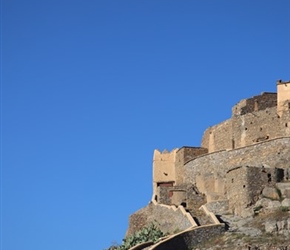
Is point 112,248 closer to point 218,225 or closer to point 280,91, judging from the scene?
point 218,225

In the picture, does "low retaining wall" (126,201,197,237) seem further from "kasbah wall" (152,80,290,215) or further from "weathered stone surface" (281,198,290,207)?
"weathered stone surface" (281,198,290,207)

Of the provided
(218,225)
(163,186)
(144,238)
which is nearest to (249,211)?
(218,225)

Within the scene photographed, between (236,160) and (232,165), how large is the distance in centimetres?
38

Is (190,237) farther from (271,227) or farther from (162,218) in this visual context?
(162,218)

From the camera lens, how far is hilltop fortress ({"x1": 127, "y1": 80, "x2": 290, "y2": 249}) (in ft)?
163

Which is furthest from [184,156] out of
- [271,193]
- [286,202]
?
[286,202]

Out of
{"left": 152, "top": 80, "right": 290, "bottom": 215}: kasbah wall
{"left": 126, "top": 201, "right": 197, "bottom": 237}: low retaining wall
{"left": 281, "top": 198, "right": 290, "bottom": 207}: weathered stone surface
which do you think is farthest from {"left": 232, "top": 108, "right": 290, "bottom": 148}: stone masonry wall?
{"left": 281, "top": 198, "right": 290, "bottom": 207}: weathered stone surface

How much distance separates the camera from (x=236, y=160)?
179 feet

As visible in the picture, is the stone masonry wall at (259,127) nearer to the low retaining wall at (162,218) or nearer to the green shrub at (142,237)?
the low retaining wall at (162,218)

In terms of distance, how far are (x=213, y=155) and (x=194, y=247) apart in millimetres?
11638

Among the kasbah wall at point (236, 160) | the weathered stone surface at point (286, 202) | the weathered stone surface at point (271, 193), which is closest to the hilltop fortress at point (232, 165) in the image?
the kasbah wall at point (236, 160)

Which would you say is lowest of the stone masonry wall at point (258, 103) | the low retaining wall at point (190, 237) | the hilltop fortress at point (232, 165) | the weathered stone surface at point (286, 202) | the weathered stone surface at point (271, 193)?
the low retaining wall at point (190, 237)

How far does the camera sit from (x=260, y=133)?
55.9 meters

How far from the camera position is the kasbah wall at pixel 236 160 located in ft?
163
